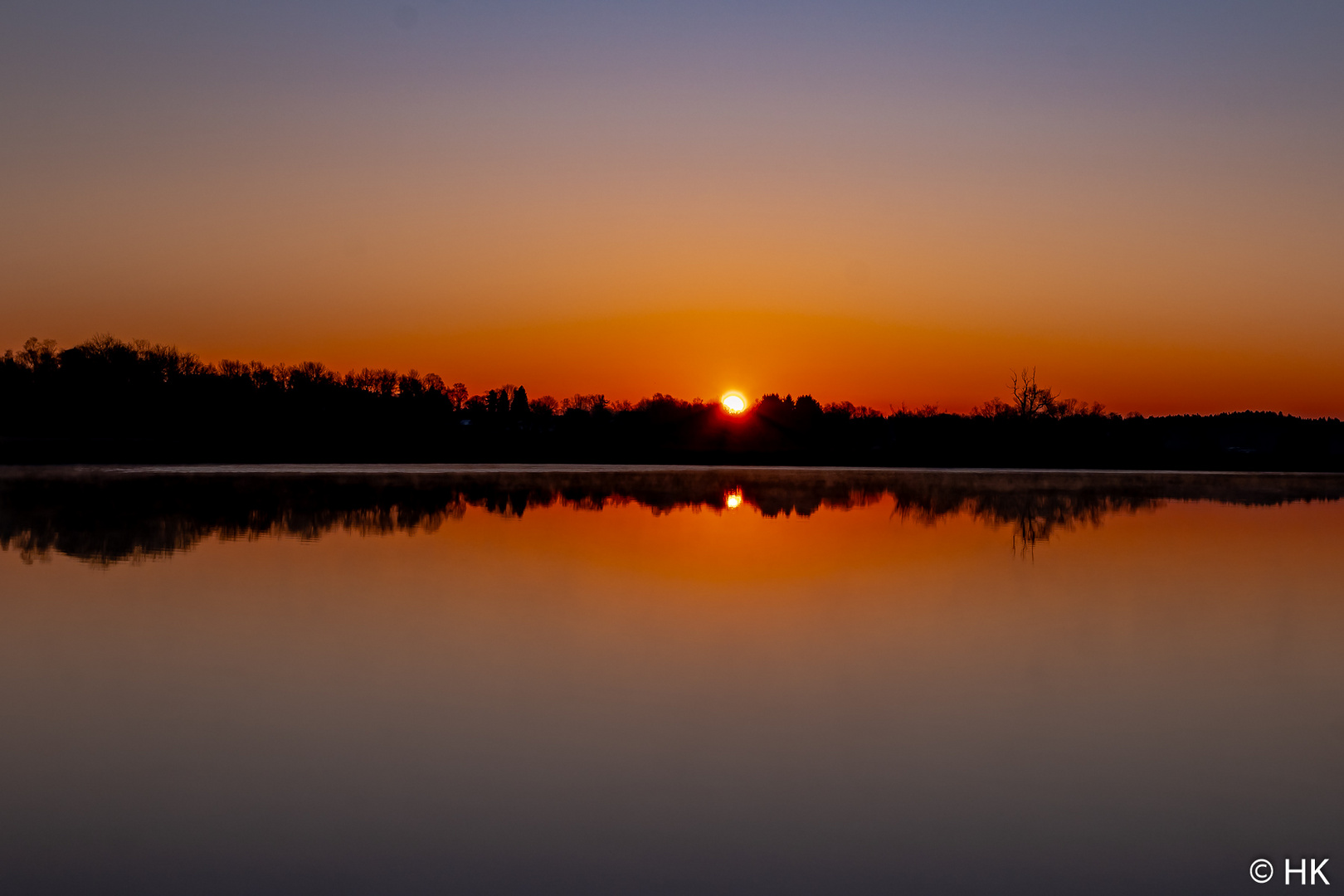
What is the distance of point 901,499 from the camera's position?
39469mm

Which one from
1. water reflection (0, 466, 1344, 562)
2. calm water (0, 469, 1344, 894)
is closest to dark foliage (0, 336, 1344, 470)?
water reflection (0, 466, 1344, 562)

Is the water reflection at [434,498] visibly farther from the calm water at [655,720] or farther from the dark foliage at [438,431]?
the dark foliage at [438,431]

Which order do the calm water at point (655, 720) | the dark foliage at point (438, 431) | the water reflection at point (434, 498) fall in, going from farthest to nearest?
the dark foliage at point (438, 431)
the water reflection at point (434, 498)
the calm water at point (655, 720)

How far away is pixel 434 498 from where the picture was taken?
36.0 metres

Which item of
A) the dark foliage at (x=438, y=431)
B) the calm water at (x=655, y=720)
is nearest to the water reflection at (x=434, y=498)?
the calm water at (x=655, y=720)

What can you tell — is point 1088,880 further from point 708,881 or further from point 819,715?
point 819,715

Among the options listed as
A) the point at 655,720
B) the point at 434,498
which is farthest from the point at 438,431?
the point at 655,720

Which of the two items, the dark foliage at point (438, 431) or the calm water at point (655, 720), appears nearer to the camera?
the calm water at point (655, 720)

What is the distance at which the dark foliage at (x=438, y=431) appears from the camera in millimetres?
92875

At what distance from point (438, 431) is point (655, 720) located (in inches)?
4753

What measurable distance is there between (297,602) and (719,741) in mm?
7968

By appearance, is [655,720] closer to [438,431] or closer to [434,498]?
[434,498]

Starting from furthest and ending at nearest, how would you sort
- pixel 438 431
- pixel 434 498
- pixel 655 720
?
pixel 438 431 < pixel 434 498 < pixel 655 720

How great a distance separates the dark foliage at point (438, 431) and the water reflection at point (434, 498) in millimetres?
28639
